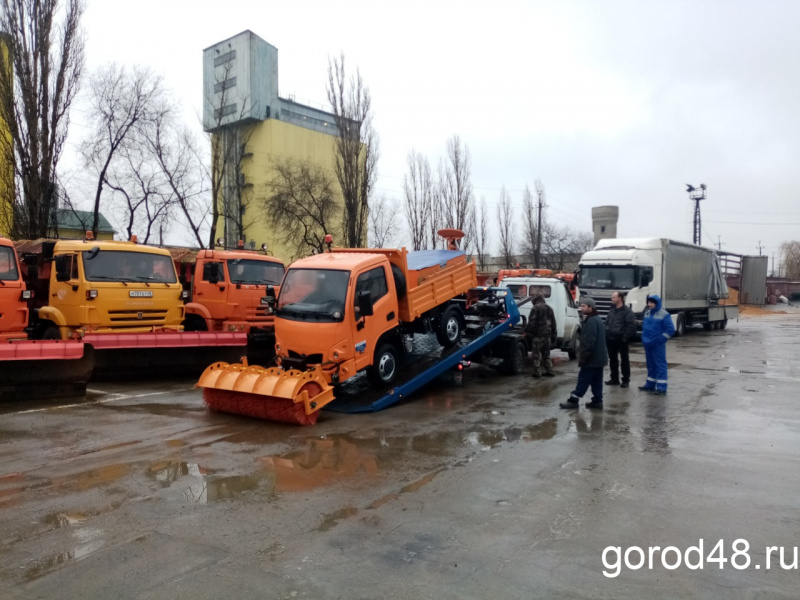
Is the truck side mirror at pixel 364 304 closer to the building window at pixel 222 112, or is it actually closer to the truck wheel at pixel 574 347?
the truck wheel at pixel 574 347

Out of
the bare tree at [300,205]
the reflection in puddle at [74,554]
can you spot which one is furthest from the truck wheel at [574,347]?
the bare tree at [300,205]

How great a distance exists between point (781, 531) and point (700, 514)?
571 mm

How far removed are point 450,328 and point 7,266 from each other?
7820mm

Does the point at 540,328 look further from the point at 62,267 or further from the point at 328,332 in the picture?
the point at 62,267

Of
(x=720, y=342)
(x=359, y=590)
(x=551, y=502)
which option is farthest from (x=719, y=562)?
(x=720, y=342)

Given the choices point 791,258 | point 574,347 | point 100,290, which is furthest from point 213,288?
point 791,258

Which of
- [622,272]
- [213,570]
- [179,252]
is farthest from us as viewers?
[622,272]

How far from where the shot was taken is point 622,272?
2044 cm

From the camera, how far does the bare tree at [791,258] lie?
83.2 metres

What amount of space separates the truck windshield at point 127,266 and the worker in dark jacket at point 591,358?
27.5 ft

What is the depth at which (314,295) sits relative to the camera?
9.05 meters

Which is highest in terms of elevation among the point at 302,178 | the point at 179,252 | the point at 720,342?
the point at 302,178

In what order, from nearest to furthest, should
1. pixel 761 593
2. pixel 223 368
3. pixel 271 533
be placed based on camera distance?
1. pixel 761 593
2. pixel 271 533
3. pixel 223 368

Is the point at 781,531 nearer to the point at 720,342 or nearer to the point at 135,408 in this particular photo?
the point at 135,408
